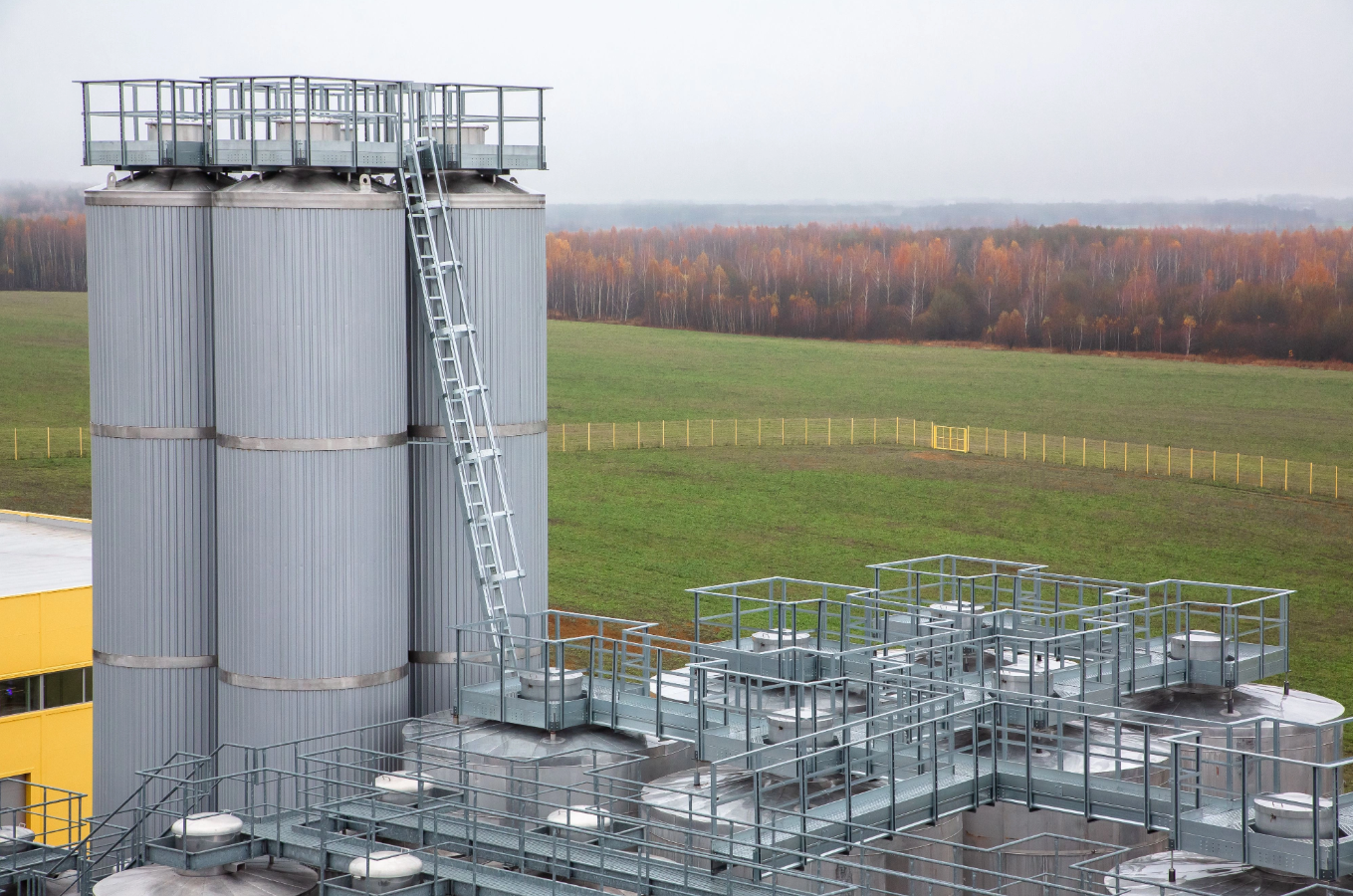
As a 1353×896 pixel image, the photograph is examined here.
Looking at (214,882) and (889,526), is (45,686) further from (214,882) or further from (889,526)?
(889,526)

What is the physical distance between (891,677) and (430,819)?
282 inches

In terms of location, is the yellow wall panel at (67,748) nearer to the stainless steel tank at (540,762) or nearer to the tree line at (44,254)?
the stainless steel tank at (540,762)

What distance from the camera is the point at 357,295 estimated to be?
78.9 ft

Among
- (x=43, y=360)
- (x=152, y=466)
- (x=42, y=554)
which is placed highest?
(x=152, y=466)

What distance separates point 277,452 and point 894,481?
67.9 meters

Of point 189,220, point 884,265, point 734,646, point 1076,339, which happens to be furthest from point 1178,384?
point 189,220

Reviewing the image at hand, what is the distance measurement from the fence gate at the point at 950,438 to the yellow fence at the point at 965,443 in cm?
6

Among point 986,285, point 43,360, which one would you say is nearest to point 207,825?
point 43,360

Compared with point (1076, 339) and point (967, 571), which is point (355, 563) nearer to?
point (967, 571)

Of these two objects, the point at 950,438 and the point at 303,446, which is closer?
the point at 303,446

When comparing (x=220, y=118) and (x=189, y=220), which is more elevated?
(x=220, y=118)

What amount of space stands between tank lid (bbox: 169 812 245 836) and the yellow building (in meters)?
14.9

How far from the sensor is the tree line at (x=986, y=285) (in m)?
107

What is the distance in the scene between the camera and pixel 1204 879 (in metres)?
18.8
